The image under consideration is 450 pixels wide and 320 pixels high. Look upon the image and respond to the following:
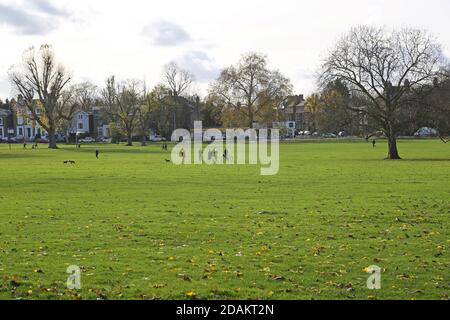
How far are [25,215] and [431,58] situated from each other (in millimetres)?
45148

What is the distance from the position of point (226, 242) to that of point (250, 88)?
10773 centimetres

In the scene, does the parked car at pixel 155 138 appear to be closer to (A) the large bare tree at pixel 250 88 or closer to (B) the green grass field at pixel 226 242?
(A) the large bare tree at pixel 250 88

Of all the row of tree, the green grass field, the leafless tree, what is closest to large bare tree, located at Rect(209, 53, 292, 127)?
the row of tree

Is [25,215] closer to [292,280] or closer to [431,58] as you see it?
[292,280]

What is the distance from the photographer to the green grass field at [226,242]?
9492mm

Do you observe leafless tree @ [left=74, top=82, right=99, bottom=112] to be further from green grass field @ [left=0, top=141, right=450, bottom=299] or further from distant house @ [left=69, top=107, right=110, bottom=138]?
green grass field @ [left=0, top=141, right=450, bottom=299]

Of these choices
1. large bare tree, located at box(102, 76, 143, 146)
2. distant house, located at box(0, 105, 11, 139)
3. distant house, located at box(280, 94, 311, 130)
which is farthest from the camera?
distant house, located at box(280, 94, 311, 130)

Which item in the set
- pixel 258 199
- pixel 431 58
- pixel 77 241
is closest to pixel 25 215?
pixel 77 241

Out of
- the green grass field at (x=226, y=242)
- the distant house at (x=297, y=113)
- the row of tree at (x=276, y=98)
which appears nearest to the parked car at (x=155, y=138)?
the row of tree at (x=276, y=98)

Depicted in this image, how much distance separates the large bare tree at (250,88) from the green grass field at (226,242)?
3696 inches

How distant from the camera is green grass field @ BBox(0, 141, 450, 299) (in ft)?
31.1

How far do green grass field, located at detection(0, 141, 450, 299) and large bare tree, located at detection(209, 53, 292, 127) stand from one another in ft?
308

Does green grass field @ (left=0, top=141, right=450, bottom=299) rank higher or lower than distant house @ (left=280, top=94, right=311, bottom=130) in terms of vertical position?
lower
